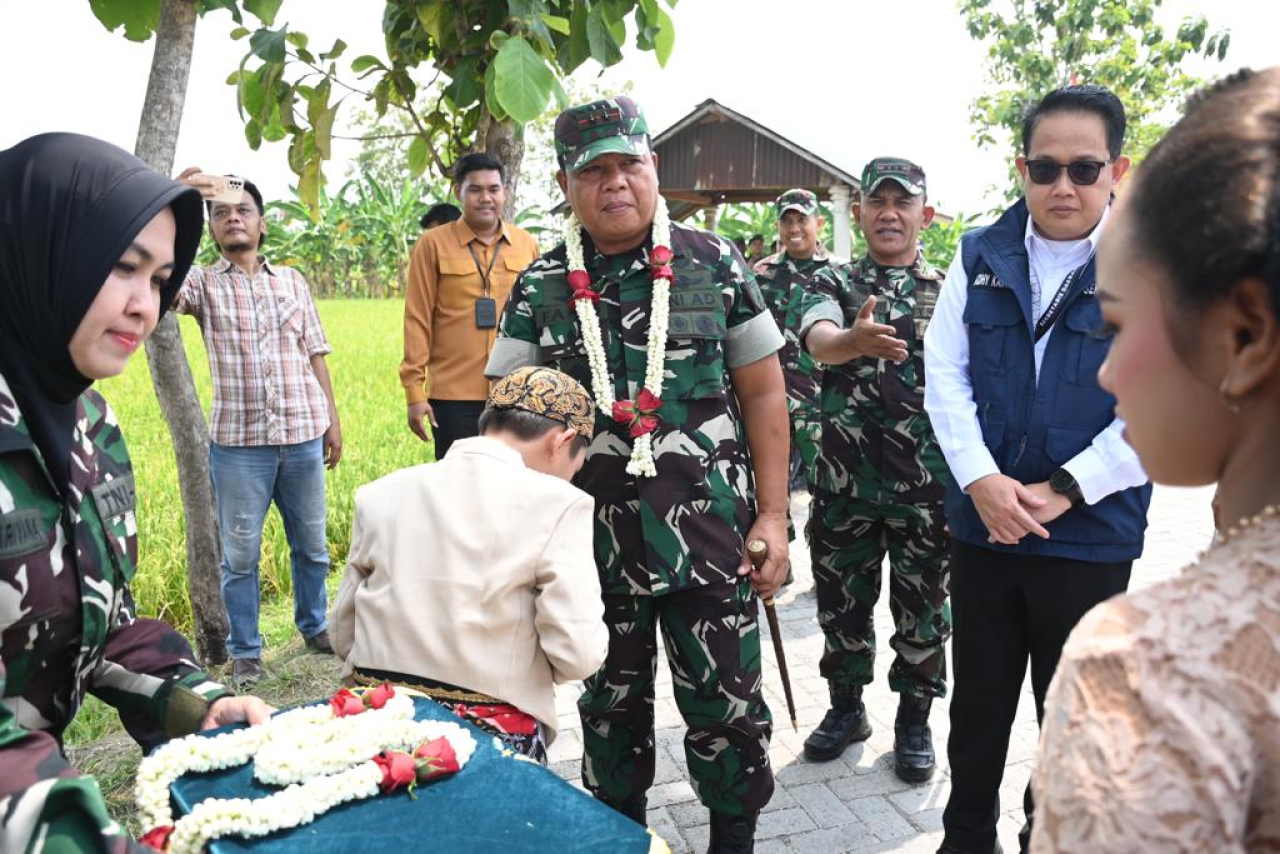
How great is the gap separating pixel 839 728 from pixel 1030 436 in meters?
1.56

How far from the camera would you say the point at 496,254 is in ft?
15.9

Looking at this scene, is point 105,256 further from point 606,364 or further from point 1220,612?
point 1220,612

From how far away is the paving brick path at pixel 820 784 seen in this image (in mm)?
2875

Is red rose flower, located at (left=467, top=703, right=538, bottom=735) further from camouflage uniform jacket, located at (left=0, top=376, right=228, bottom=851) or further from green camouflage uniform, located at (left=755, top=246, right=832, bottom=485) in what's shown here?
green camouflage uniform, located at (left=755, top=246, right=832, bottom=485)

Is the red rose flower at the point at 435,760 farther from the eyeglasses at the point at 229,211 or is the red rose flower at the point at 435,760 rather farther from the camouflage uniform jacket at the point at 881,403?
the eyeglasses at the point at 229,211

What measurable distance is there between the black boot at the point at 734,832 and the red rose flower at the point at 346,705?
125 cm

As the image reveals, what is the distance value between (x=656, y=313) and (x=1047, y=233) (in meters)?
1.01

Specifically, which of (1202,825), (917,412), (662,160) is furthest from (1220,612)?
(662,160)

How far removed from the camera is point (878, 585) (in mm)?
3400

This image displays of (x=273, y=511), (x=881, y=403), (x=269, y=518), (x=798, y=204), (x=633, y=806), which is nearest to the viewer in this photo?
(x=633, y=806)

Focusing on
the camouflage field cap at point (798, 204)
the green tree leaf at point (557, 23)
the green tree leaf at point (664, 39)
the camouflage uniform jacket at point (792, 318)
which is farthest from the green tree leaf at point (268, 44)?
the camouflage field cap at point (798, 204)

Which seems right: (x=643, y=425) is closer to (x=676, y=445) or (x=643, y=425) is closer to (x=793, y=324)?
(x=676, y=445)

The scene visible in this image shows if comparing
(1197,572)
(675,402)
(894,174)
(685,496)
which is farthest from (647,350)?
(1197,572)

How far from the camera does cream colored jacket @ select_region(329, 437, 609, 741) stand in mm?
2012
